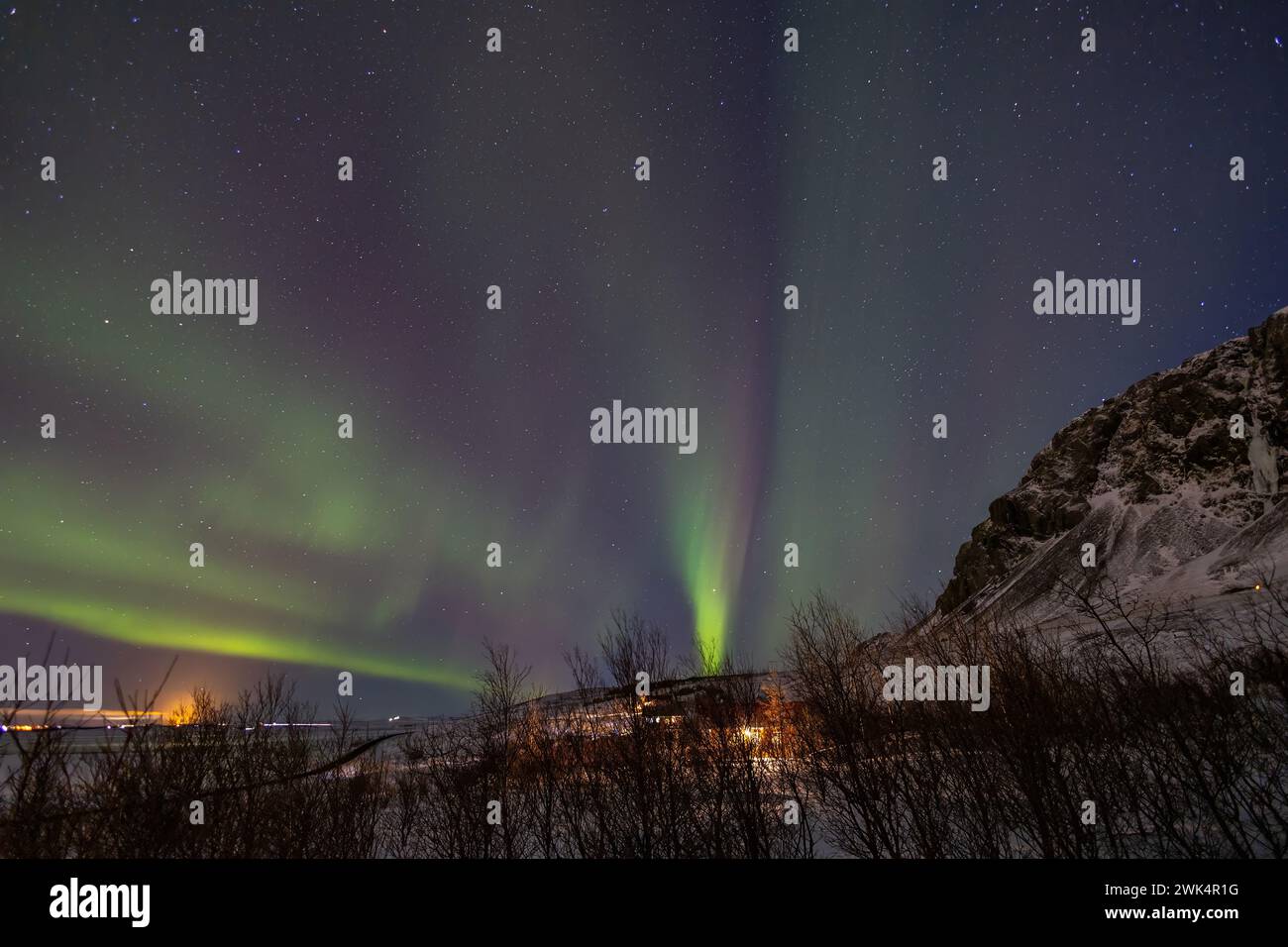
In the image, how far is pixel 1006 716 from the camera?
23906 millimetres

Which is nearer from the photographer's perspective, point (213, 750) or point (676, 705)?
point (213, 750)

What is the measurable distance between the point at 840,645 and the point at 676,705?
889 centimetres
